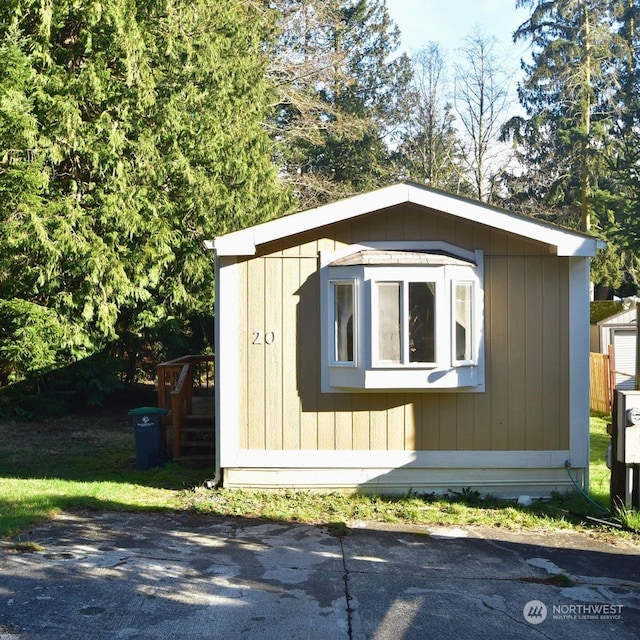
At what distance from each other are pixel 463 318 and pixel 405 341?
0.73m

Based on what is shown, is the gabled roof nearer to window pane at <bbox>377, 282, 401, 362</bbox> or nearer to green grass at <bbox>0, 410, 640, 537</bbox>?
window pane at <bbox>377, 282, 401, 362</bbox>

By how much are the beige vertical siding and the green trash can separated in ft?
6.38

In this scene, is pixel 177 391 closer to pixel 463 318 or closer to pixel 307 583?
pixel 463 318

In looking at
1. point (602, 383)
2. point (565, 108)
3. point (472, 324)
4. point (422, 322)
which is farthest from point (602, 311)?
point (422, 322)

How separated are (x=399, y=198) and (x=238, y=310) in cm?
208

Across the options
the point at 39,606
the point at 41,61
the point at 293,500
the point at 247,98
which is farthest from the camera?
the point at 247,98

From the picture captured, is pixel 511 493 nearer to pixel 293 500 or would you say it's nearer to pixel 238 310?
pixel 293 500

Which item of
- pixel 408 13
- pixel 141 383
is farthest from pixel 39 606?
pixel 408 13

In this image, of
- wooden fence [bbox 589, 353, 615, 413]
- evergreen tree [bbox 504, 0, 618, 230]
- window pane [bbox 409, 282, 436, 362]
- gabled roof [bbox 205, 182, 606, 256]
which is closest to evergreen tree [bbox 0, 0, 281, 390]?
gabled roof [bbox 205, 182, 606, 256]

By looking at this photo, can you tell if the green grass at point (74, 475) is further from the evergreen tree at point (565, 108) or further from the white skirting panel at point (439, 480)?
the evergreen tree at point (565, 108)

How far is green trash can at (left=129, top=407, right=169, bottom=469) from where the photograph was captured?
31.3 ft

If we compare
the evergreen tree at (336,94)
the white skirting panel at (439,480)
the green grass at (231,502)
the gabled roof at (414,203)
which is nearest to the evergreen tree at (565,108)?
the evergreen tree at (336,94)

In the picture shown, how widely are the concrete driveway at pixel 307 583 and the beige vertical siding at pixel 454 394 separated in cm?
126

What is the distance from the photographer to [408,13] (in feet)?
95.8
